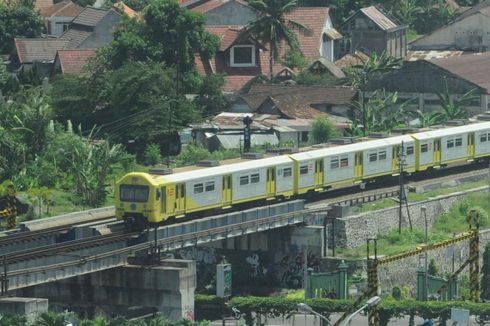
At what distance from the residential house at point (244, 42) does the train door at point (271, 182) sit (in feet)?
124

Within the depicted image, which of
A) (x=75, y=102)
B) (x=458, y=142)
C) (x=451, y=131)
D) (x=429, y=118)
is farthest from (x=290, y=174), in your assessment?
(x=75, y=102)

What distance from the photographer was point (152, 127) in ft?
344

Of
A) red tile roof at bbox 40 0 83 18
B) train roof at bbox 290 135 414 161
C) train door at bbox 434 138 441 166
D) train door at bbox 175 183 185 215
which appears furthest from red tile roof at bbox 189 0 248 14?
train door at bbox 175 183 185 215

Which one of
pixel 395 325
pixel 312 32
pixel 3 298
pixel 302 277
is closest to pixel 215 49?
pixel 312 32

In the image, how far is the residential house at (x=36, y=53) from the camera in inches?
5256

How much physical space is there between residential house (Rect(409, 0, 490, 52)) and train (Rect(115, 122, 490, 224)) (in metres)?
38.6

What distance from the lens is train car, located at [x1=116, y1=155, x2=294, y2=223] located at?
7731 centimetres

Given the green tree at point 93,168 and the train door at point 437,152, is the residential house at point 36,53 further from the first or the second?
the train door at point 437,152

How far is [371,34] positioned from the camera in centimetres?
14250

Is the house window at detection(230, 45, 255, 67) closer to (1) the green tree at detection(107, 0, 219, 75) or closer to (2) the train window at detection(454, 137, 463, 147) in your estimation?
(1) the green tree at detection(107, 0, 219, 75)

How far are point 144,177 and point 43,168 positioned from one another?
1868cm

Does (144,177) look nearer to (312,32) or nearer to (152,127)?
(152,127)

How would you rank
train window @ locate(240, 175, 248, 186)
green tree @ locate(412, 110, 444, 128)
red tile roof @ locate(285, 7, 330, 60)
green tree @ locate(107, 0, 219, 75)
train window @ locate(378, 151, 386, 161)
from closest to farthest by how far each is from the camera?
1. train window @ locate(240, 175, 248, 186)
2. train window @ locate(378, 151, 386, 161)
3. green tree @ locate(412, 110, 444, 128)
4. green tree @ locate(107, 0, 219, 75)
5. red tile roof @ locate(285, 7, 330, 60)

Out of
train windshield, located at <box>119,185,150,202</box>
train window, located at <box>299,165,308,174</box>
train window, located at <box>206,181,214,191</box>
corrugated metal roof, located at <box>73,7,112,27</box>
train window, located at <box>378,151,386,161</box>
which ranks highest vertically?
corrugated metal roof, located at <box>73,7,112,27</box>
